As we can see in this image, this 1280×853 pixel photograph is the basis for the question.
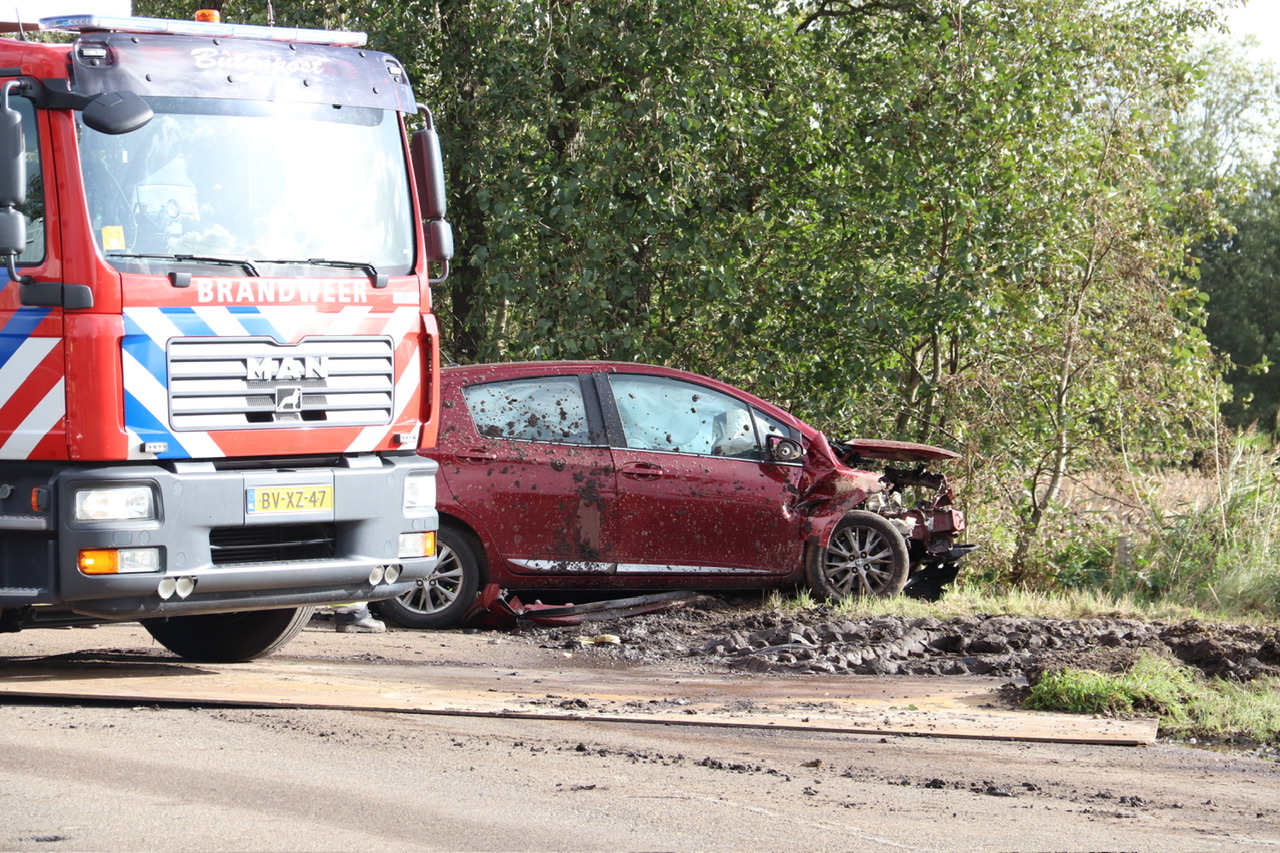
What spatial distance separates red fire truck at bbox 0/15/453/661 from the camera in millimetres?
6516

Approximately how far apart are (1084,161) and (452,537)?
7.70 metres

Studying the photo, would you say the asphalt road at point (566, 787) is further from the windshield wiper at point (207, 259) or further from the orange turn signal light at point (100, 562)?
the windshield wiper at point (207, 259)

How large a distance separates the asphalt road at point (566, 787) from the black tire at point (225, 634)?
139 centimetres

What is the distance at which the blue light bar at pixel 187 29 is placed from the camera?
22.8ft

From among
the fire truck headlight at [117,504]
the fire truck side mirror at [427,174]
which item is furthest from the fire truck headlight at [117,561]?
the fire truck side mirror at [427,174]

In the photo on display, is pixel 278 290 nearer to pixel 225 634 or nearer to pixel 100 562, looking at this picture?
pixel 100 562

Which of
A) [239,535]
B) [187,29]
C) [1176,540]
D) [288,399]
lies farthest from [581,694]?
[1176,540]

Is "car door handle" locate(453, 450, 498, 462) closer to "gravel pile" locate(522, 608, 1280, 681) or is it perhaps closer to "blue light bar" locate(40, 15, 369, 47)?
"gravel pile" locate(522, 608, 1280, 681)

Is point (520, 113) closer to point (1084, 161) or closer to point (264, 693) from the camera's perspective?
point (1084, 161)

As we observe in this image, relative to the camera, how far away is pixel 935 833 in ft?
16.7

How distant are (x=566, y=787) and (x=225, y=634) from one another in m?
3.78

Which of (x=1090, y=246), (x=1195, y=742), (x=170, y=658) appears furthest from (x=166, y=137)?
(x=1090, y=246)

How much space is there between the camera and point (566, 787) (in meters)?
5.64

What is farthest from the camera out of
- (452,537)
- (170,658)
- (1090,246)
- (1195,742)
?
(1090,246)
